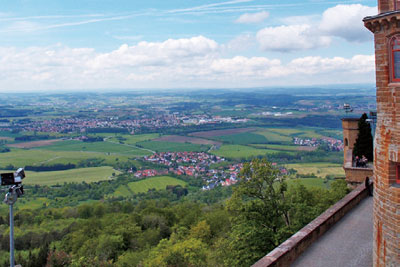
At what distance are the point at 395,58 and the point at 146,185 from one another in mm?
61881

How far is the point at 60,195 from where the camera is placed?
2474 inches

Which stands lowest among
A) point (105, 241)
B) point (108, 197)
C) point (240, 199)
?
point (108, 197)

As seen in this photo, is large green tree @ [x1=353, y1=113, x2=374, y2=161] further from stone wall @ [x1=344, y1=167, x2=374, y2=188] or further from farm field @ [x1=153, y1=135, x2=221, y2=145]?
farm field @ [x1=153, y1=135, x2=221, y2=145]

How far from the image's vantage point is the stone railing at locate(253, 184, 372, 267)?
1003 centimetres

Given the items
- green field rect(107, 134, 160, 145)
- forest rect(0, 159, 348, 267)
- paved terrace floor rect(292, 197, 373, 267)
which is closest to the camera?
paved terrace floor rect(292, 197, 373, 267)

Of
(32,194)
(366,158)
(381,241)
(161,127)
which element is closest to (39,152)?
(32,194)

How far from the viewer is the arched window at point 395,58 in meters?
7.56

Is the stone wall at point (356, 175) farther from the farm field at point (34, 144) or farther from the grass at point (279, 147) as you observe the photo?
the farm field at point (34, 144)

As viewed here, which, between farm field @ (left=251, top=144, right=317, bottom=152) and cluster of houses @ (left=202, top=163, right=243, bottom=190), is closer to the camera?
cluster of houses @ (left=202, top=163, right=243, bottom=190)

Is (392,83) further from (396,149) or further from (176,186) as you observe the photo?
(176,186)

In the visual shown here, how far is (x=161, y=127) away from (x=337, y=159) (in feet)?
280

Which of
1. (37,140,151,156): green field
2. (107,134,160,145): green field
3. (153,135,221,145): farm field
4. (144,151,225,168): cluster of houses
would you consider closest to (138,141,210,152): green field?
(153,135,221,145): farm field

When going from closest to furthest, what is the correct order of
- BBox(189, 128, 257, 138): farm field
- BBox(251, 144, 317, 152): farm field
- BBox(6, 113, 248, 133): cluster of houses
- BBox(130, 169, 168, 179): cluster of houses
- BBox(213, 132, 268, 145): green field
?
BBox(130, 169, 168, 179): cluster of houses, BBox(251, 144, 317, 152): farm field, BBox(213, 132, 268, 145): green field, BBox(189, 128, 257, 138): farm field, BBox(6, 113, 248, 133): cluster of houses

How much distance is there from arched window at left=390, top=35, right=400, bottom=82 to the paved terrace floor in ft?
18.4
